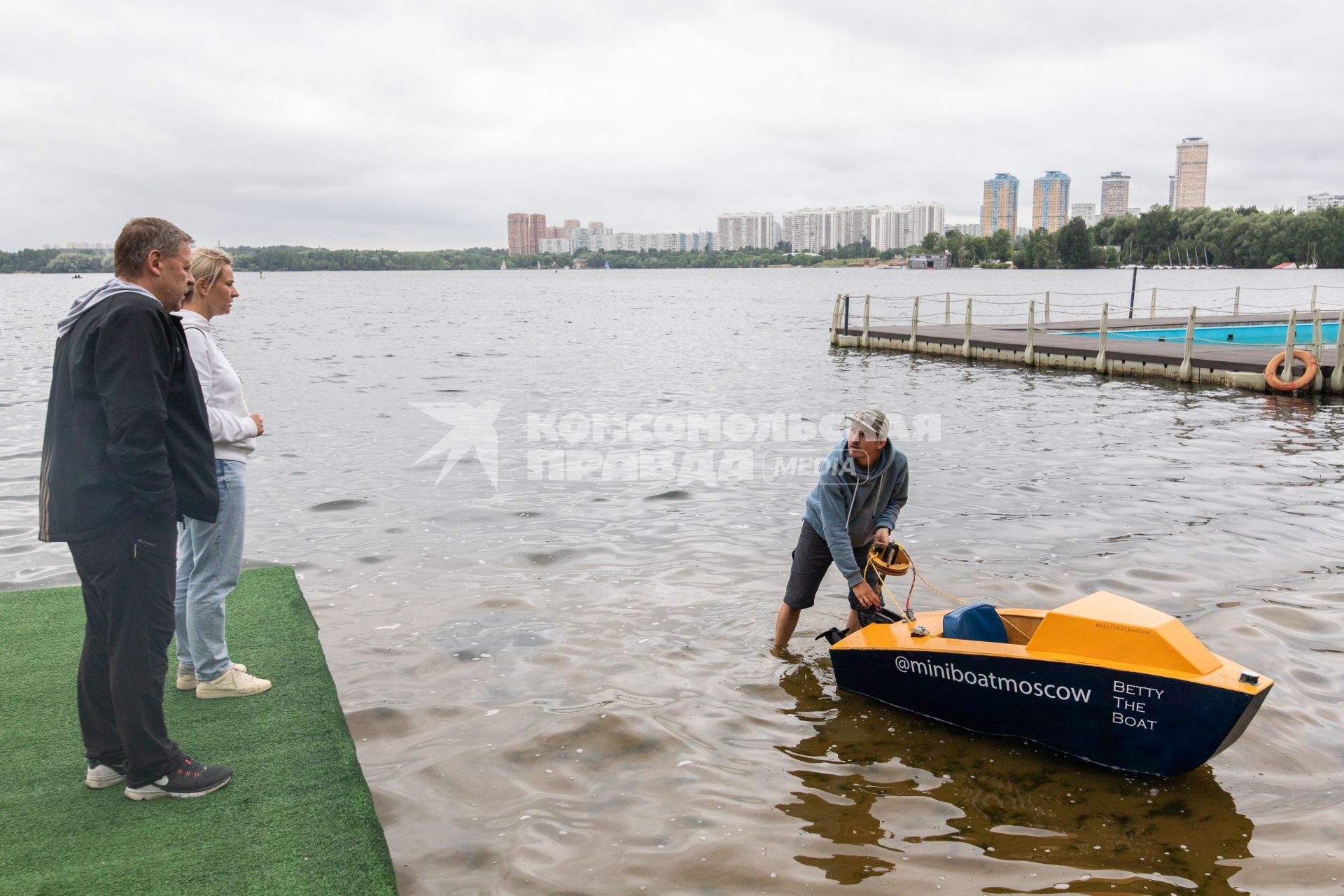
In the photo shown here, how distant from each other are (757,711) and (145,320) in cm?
419

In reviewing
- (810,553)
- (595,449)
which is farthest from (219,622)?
(595,449)

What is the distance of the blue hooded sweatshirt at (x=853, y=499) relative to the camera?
6023mm

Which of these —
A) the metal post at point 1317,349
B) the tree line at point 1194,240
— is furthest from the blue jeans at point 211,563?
the tree line at point 1194,240

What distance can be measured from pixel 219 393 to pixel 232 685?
5.65 ft

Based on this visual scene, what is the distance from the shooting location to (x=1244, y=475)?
1326 centimetres

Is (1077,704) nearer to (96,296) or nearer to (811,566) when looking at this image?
(811,566)

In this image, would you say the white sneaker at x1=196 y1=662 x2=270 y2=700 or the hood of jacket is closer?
the hood of jacket

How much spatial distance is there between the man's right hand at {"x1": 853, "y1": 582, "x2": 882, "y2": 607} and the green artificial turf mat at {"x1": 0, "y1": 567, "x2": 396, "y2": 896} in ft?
10.2

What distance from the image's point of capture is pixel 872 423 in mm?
5770

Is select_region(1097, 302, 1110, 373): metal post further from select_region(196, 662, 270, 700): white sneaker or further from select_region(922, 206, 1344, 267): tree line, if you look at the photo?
select_region(922, 206, 1344, 267): tree line

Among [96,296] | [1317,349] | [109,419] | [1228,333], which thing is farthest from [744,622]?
[1228,333]

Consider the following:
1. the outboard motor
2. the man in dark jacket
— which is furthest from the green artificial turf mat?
the outboard motor

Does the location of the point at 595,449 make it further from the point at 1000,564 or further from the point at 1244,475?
the point at 1244,475

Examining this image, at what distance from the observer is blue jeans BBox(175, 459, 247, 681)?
4.79 m
